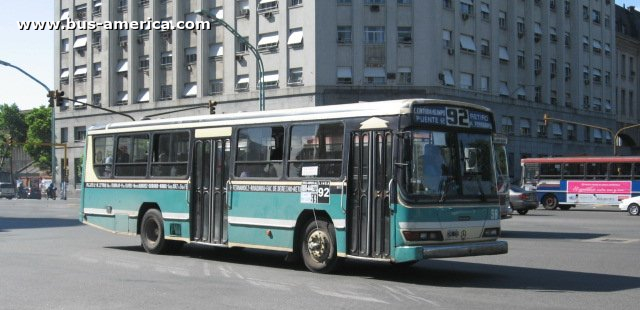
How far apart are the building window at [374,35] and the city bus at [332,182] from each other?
34.5 meters

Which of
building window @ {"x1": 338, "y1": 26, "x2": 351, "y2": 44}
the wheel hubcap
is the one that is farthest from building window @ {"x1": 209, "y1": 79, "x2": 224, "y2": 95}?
the wheel hubcap

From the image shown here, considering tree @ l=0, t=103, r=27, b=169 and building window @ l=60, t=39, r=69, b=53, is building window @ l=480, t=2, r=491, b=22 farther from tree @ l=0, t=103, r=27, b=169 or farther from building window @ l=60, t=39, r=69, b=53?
tree @ l=0, t=103, r=27, b=169

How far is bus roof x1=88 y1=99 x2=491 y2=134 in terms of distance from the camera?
1178 cm

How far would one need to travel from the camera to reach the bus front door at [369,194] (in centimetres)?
1163

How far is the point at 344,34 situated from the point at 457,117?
125 ft

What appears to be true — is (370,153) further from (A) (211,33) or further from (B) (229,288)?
(A) (211,33)

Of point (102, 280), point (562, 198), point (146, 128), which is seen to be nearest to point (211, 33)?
point (562, 198)

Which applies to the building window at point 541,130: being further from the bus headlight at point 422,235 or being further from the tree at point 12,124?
the tree at point 12,124

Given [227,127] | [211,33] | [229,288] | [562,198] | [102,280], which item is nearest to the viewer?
[229,288]

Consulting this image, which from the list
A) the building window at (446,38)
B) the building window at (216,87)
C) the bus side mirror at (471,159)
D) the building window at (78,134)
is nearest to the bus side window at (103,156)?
the bus side mirror at (471,159)

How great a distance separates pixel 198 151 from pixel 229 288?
469 centimetres

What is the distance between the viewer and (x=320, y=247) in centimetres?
1255

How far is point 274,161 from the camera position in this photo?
13.6 meters

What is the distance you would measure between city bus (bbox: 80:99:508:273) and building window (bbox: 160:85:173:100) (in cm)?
4216
